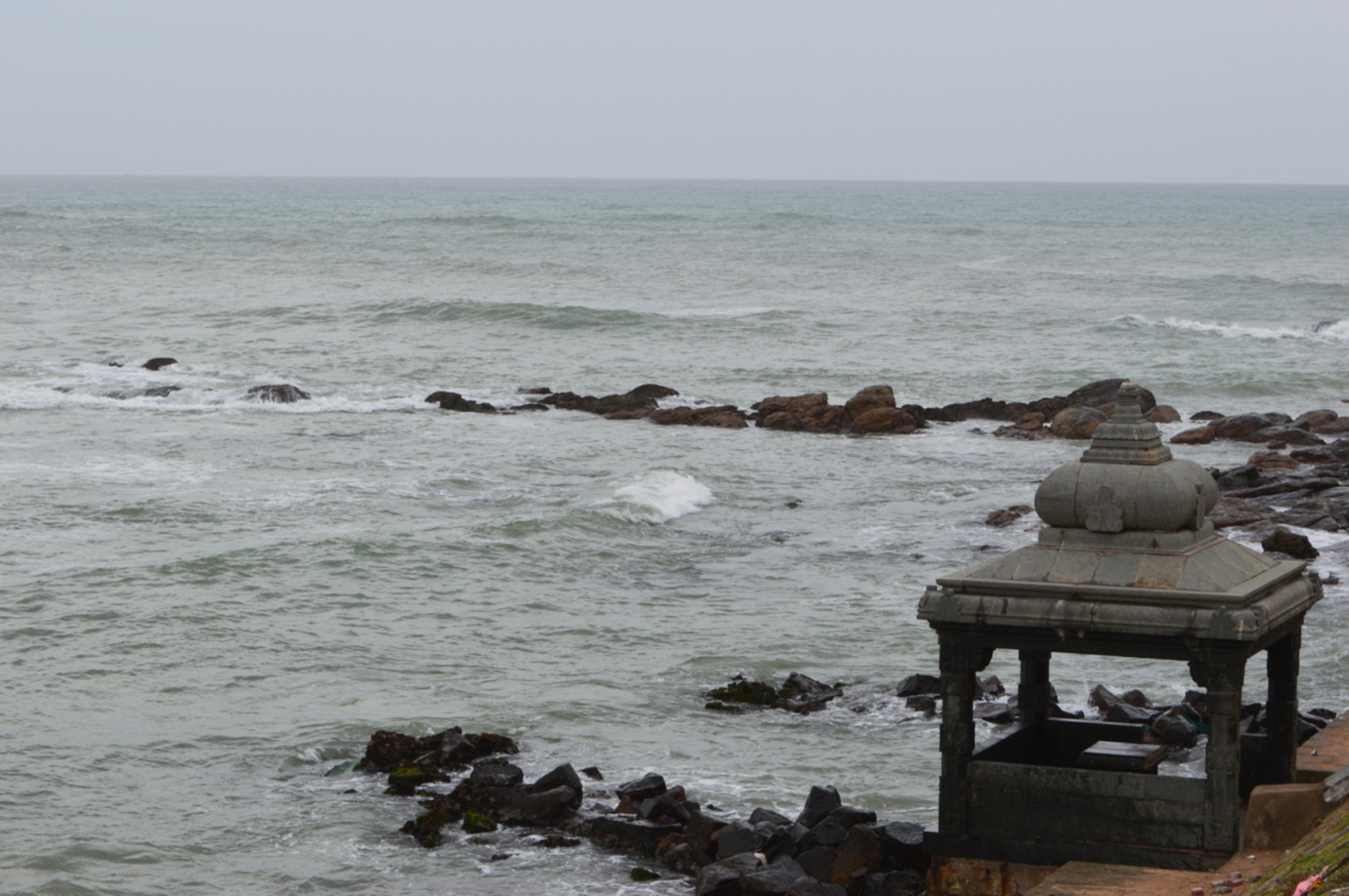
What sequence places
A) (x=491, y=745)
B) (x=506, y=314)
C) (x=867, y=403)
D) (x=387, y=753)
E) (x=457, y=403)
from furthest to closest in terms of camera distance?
1. (x=506, y=314)
2. (x=457, y=403)
3. (x=867, y=403)
4. (x=491, y=745)
5. (x=387, y=753)

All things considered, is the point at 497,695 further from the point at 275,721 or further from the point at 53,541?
the point at 53,541

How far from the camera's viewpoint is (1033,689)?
8.92m

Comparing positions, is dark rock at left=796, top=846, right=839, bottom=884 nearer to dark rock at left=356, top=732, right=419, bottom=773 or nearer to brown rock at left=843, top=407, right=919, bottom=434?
dark rock at left=356, top=732, right=419, bottom=773

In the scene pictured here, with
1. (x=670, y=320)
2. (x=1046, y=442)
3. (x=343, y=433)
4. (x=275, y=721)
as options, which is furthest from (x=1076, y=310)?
(x=275, y=721)

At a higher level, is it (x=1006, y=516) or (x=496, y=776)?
(x=496, y=776)

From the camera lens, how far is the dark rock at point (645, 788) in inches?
428

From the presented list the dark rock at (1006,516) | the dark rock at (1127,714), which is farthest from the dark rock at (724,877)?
the dark rock at (1006,516)

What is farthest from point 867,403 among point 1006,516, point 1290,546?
point 1290,546

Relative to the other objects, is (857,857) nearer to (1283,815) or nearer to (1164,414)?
(1283,815)

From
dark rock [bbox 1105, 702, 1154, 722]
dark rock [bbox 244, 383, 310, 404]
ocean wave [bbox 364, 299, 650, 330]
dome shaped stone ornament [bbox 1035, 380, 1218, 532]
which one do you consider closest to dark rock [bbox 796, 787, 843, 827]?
dark rock [bbox 1105, 702, 1154, 722]

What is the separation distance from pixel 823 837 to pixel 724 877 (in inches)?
28.7

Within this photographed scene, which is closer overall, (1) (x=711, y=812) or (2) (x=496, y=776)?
(1) (x=711, y=812)

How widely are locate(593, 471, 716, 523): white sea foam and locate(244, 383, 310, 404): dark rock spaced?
13.5m

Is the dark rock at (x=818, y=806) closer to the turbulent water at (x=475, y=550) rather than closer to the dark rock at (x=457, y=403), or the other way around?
the turbulent water at (x=475, y=550)
